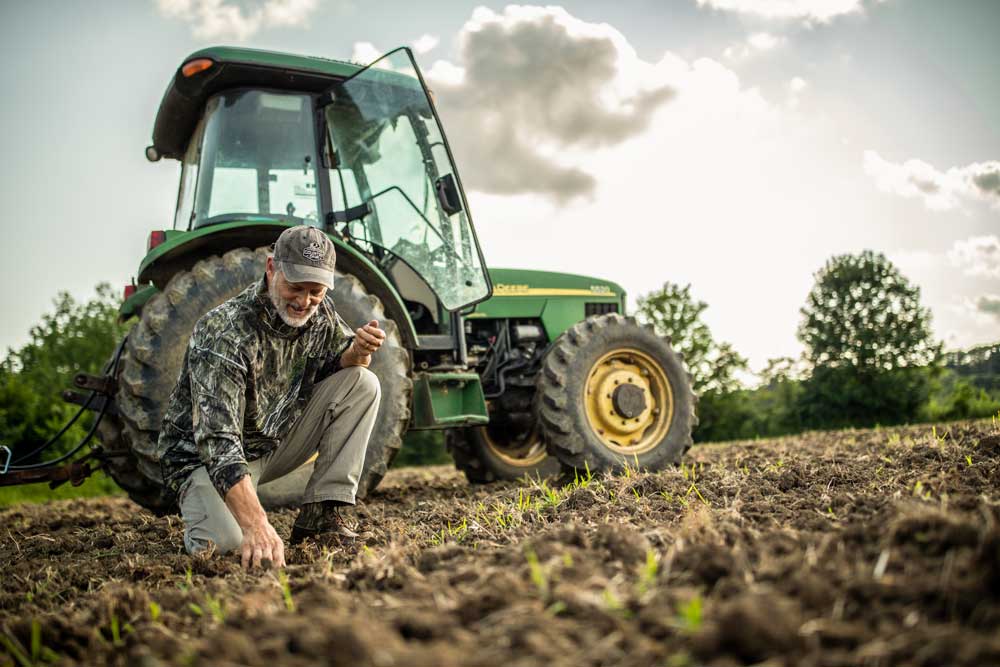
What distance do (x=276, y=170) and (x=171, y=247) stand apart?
2.84 feet

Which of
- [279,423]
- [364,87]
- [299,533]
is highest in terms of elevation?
[364,87]

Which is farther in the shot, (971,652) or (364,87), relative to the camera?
(364,87)

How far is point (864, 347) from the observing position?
26.7 meters

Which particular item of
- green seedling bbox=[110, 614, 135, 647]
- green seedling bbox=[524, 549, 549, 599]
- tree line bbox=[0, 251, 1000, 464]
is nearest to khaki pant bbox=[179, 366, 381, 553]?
green seedling bbox=[110, 614, 135, 647]

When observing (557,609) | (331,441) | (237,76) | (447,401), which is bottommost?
(557,609)

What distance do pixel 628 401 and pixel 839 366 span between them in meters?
23.7

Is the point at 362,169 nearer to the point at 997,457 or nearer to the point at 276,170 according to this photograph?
the point at 276,170

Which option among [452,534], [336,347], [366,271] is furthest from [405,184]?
[452,534]

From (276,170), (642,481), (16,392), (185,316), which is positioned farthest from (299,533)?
(16,392)

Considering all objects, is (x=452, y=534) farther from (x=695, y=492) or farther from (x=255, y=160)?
(x=255, y=160)

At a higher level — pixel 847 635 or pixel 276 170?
pixel 276 170

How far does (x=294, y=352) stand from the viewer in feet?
10.6

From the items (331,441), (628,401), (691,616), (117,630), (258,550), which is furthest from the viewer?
(628,401)

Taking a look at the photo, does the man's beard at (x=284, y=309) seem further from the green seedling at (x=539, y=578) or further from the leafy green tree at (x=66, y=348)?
the leafy green tree at (x=66, y=348)
